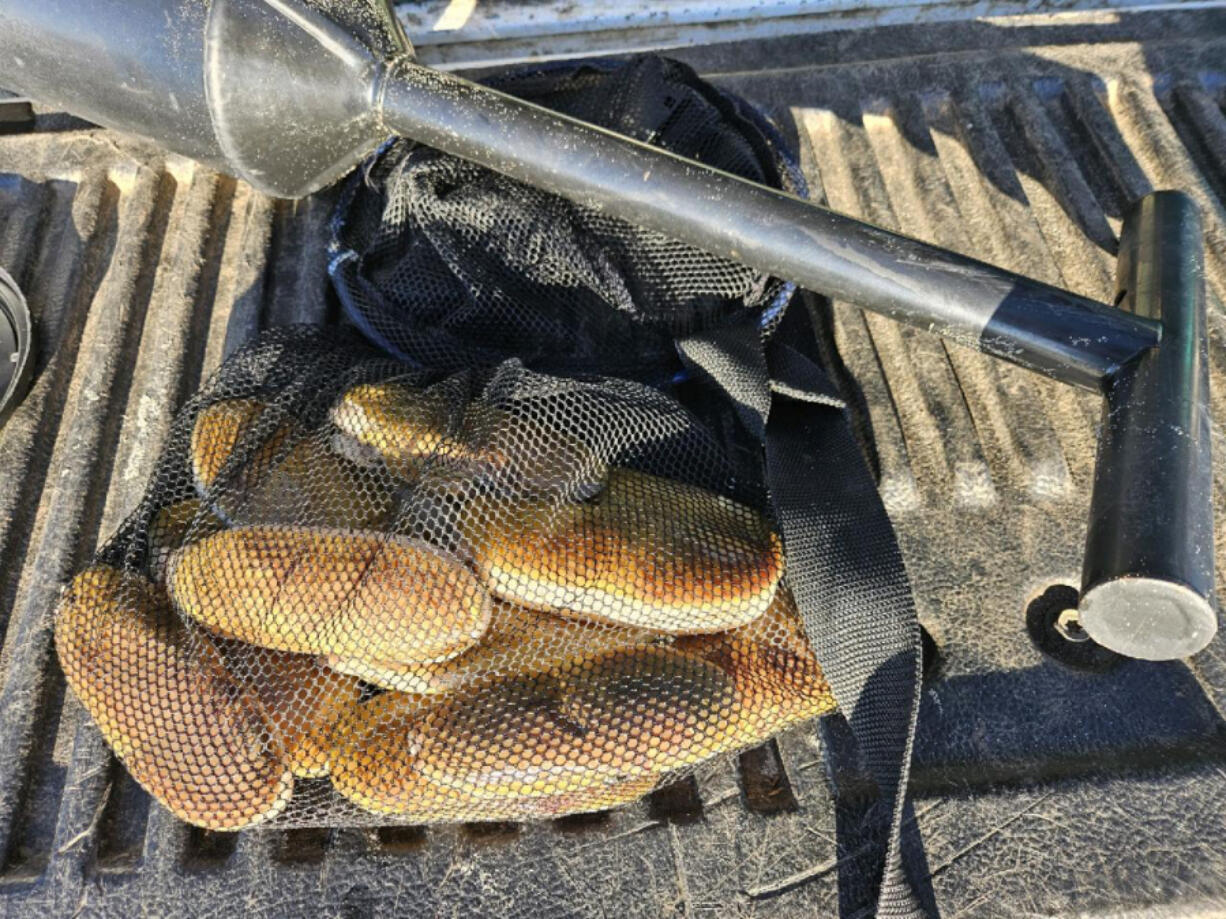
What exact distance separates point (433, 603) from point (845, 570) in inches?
21.9

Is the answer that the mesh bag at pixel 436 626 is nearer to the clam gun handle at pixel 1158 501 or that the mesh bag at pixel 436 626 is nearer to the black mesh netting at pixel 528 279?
the black mesh netting at pixel 528 279

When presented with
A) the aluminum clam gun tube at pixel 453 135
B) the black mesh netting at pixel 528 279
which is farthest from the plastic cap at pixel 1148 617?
the black mesh netting at pixel 528 279

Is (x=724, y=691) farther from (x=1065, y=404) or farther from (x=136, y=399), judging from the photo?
(x=136, y=399)

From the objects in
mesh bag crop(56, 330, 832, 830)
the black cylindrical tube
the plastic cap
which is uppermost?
the black cylindrical tube

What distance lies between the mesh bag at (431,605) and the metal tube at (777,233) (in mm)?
268

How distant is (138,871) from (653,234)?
4.09 feet

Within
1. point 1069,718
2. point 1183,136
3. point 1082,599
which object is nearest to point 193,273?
point 1082,599

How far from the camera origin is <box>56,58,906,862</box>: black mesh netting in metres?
1.08

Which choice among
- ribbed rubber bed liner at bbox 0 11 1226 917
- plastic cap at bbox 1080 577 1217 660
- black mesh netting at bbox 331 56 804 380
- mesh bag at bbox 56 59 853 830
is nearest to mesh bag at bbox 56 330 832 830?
mesh bag at bbox 56 59 853 830

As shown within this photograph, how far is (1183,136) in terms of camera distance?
1.91 meters

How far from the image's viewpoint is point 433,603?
1062 millimetres

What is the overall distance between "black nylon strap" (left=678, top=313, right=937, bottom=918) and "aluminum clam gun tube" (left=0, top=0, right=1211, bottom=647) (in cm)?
22

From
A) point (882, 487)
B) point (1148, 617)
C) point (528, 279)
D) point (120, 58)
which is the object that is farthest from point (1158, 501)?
point (120, 58)

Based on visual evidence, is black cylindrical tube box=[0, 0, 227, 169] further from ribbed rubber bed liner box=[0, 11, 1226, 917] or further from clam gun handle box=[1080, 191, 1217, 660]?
clam gun handle box=[1080, 191, 1217, 660]
